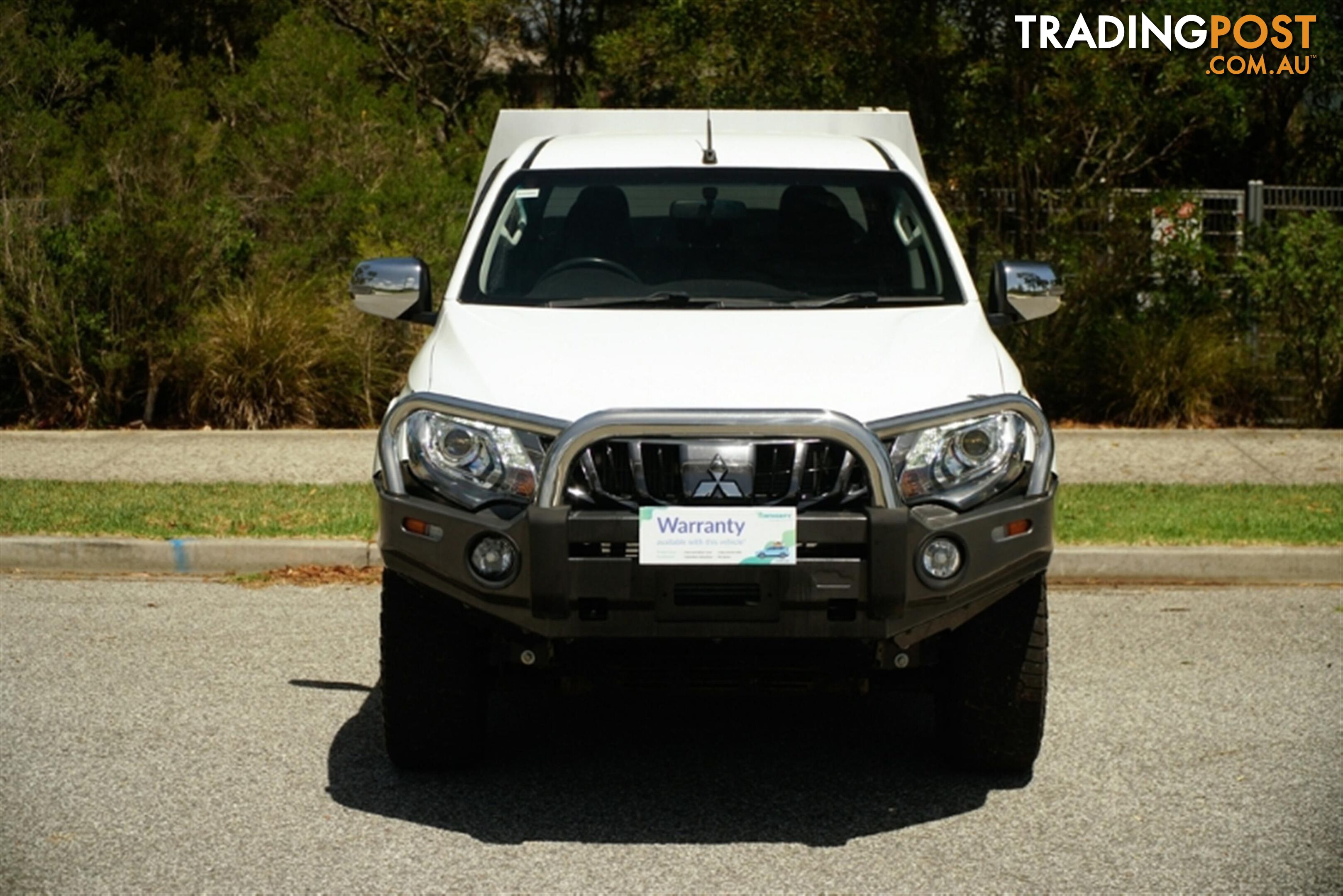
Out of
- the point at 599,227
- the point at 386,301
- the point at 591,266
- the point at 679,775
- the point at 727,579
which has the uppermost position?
the point at 599,227

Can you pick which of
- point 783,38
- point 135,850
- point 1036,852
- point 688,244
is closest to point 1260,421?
point 783,38

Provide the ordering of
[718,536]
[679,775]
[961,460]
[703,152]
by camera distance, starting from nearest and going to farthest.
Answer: [718,536]
[961,460]
[679,775]
[703,152]

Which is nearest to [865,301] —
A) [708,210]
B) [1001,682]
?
[708,210]

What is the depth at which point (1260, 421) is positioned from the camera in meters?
14.2

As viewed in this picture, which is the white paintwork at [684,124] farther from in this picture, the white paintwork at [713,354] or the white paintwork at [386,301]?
the white paintwork at [386,301]

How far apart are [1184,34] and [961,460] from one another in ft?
34.4

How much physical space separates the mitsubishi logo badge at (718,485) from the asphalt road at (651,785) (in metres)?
1.00

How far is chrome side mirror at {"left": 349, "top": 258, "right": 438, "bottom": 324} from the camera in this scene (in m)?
6.32

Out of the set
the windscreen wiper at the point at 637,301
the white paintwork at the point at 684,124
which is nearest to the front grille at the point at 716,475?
the windscreen wiper at the point at 637,301

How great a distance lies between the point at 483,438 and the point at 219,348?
8771 millimetres

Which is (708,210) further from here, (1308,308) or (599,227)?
(1308,308)

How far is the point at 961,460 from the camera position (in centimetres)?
509

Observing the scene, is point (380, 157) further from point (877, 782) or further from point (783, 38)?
point (877, 782)

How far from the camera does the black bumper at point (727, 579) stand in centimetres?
484
